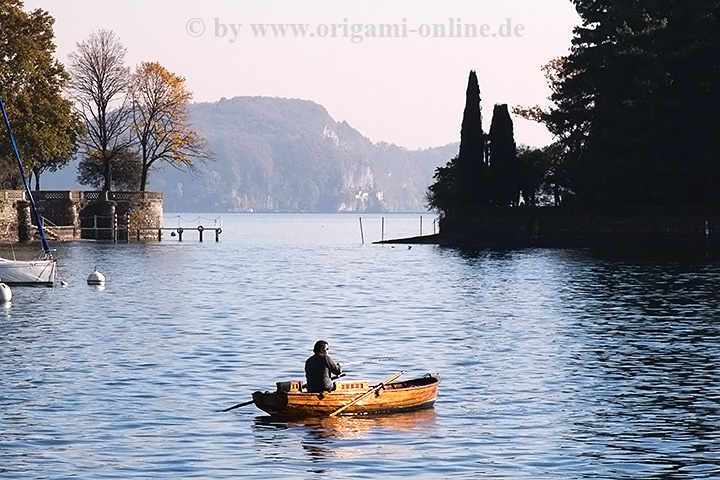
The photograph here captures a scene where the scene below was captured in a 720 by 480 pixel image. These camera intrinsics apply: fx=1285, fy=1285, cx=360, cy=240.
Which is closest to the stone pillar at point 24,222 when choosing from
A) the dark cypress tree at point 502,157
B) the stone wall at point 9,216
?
the stone wall at point 9,216

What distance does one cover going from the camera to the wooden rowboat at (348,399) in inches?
1103

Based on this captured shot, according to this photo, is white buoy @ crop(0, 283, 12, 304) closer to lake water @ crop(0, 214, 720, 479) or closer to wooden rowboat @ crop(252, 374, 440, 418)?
lake water @ crop(0, 214, 720, 479)

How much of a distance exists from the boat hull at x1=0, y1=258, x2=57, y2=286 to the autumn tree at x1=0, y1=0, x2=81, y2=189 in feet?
157

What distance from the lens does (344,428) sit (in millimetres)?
27531

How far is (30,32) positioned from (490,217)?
1829 inches

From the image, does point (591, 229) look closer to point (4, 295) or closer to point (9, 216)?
point (9, 216)

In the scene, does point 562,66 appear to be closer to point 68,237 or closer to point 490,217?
point 490,217

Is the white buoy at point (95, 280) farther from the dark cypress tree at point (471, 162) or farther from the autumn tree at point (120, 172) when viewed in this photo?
the autumn tree at point (120, 172)

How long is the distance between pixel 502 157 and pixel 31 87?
147ft

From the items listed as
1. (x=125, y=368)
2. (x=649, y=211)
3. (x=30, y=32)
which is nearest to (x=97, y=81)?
(x=30, y=32)

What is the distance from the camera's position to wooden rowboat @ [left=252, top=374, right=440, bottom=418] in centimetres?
2802

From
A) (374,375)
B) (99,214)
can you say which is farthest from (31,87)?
(374,375)

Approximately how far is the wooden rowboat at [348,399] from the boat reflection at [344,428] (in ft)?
0.58

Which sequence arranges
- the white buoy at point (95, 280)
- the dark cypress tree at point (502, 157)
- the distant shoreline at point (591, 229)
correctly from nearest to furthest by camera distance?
the white buoy at point (95, 280)
the distant shoreline at point (591, 229)
the dark cypress tree at point (502, 157)
